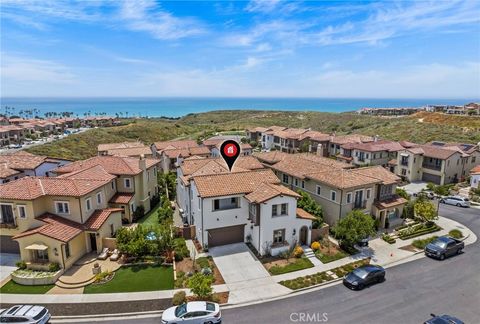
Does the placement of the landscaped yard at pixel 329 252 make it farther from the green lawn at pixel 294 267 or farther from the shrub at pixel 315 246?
the green lawn at pixel 294 267

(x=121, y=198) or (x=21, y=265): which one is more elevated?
(x=121, y=198)

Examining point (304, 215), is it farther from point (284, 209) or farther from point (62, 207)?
point (62, 207)

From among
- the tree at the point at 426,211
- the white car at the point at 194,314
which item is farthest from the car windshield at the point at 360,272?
the tree at the point at 426,211

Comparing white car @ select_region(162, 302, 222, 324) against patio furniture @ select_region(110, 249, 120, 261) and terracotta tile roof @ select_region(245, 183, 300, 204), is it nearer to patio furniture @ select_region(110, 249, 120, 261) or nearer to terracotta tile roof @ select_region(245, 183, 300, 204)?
patio furniture @ select_region(110, 249, 120, 261)

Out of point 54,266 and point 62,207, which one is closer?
point 54,266

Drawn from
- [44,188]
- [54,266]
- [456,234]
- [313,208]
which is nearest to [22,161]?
[44,188]

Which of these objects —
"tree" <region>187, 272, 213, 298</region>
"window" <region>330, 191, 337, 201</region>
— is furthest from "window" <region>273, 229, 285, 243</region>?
"tree" <region>187, 272, 213, 298</region>

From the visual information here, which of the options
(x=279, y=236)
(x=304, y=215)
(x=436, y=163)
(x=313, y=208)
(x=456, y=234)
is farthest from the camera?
(x=436, y=163)
